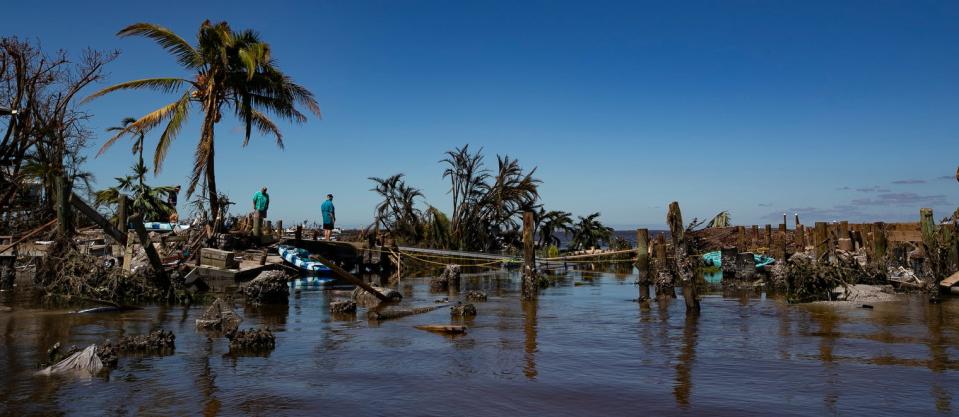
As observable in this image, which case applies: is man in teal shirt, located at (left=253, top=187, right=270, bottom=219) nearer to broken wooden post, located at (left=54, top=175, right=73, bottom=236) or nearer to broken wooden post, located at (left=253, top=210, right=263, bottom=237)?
broken wooden post, located at (left=253, top=210, right=263, bottom=237)

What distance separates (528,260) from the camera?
55.5 ft

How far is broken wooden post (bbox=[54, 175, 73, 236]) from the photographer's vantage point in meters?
14.3

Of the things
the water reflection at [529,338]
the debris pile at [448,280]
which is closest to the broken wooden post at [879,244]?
the water reflection at [529,338]

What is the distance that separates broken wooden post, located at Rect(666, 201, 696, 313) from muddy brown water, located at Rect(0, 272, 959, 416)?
1.35 ft

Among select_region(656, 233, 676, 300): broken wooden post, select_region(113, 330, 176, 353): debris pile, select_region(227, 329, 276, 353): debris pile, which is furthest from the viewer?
select_region(656, 233, 676, 300): broken wooden post

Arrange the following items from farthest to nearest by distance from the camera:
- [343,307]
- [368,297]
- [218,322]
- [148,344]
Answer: [368,297] < [343,307] < [218,322] < [148,344]

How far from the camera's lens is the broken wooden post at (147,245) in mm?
14398

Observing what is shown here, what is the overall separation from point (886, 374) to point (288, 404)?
684 centimetres

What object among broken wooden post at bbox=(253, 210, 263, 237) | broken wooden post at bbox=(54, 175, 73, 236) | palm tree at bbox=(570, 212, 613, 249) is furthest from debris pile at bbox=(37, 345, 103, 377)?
palm tree at bbox=(570, 212, 613, 249)

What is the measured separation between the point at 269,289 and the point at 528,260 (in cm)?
623

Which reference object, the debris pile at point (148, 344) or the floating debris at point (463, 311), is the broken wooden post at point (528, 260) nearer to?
the floating debris at point (463, 311)

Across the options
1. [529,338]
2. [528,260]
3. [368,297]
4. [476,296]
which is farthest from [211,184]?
[529,338]

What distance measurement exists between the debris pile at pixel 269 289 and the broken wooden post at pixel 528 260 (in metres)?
5.79

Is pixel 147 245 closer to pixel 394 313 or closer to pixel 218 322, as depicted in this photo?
pixel 218 322
